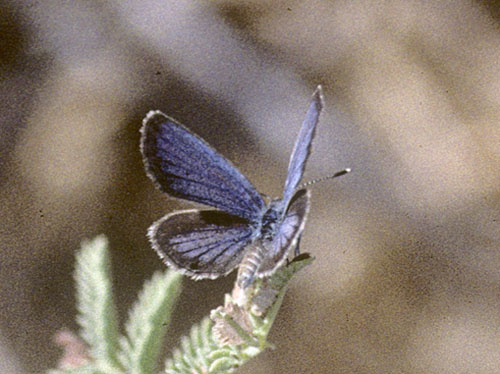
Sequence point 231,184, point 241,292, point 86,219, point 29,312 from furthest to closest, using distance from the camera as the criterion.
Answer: point 86,219
point 29,312
point 231,184
point 241,292

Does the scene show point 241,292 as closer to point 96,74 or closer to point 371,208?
point 371,208

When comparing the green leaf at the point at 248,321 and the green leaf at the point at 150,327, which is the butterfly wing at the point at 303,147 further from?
the green leaf at the point at 150,327

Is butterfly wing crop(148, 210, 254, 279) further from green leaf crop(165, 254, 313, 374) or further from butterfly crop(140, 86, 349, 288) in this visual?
green leaf crop(165, 254, 313, 374)

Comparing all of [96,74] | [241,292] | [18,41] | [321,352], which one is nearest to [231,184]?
[241,292]

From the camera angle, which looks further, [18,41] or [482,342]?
[18,41]

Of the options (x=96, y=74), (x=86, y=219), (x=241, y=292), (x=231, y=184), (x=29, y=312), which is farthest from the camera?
(x=96, y=74)

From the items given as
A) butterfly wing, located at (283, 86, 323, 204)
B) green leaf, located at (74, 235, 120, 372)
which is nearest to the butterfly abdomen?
butterfly wing, located at (283, 86, 323, 204)
